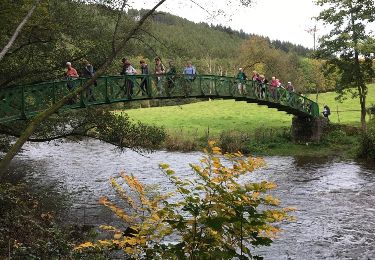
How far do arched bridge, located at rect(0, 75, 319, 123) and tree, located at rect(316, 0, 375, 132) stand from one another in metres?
3.60

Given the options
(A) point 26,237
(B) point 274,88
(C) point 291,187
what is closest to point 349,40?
(B) point 274,88

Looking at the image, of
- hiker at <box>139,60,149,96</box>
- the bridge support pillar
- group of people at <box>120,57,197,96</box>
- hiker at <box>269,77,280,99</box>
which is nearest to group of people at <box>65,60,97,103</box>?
group of people at <box>120,57,197,96</box>

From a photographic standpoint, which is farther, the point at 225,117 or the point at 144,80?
the point at 225,117

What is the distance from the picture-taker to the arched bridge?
52.4ft

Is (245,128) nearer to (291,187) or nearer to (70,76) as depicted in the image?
(291,187)

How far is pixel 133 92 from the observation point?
1953cm

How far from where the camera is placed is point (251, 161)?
542 cm

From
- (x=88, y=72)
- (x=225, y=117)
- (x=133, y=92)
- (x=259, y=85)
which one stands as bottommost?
(x=225, y=117)

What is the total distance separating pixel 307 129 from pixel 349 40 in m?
6.80

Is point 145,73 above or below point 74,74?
above

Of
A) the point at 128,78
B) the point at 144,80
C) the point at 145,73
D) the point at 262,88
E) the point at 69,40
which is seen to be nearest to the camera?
the point at 69,40

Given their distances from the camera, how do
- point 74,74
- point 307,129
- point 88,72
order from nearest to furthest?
point 74,74 → point 88,72 → point 307,129

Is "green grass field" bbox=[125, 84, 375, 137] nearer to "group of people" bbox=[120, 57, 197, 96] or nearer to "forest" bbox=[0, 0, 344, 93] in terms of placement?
"group of people" bbox=[120, 57, 197, 96]

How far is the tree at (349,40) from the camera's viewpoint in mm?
28516
